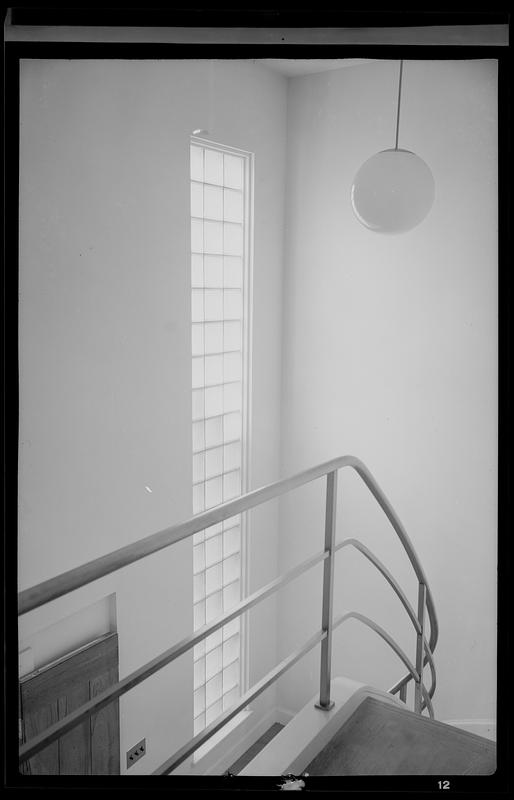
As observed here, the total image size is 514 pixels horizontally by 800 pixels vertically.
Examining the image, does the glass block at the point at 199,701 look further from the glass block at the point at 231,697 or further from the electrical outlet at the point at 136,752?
the electrical outlet at the point at 136,752

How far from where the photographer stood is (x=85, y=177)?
1.51 metres

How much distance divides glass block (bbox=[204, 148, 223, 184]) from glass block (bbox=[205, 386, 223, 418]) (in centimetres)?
50

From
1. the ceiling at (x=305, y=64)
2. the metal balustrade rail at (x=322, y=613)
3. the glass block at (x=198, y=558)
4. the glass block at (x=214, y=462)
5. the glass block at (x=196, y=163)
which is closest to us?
the metal balustrade rail at (x=322, y=613)

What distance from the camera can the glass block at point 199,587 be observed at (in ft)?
5.59

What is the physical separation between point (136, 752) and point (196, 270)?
4.35 feet

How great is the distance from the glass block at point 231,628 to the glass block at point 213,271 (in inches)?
35.3

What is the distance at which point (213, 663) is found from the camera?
1.73 meters

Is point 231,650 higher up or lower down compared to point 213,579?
lower down

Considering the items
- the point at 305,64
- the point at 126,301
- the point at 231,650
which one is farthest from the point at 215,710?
the point at 305,64

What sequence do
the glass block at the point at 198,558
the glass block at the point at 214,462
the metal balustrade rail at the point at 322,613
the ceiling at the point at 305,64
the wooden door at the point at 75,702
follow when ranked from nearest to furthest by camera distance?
1. the metal balustrade rail at the point at 322,613
2. the ceiling at the point at 305,64
3. the glass block at the point at 214,462
4. the glass block at the point at 198,558
5. the wooden door at the point at 75,702

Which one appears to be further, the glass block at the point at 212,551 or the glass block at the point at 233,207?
the glass block at the point at 212,551

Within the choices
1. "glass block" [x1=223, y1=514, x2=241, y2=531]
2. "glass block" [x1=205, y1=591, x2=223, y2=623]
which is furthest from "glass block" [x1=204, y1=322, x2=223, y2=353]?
"glass block" [x1=205, y1=591, x2=223, y2=623]

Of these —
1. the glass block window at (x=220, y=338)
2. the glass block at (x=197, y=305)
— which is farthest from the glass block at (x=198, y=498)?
the glass block at (x=197, y=305)

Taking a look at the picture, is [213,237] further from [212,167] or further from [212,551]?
[212,551]
